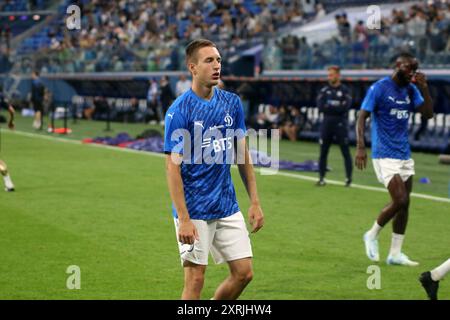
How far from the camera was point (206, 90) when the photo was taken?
674 cm

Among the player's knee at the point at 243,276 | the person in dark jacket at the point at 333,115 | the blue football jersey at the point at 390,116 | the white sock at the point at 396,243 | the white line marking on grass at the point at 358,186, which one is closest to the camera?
the player's knee at the point at 243,276

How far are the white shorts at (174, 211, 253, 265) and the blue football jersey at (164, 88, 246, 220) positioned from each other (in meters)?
0.06

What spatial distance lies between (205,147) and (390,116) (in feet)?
14.4

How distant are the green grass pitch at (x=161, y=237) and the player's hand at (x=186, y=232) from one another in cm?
238

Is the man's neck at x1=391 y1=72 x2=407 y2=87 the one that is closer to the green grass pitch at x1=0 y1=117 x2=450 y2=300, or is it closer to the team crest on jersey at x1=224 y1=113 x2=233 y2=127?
the green grass pitch at x1=0 y1=117 x2=450 y2=300

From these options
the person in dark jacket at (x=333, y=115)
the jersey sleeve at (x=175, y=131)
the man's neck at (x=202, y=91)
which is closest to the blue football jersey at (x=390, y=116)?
the man's neck at (x=202, y=91)

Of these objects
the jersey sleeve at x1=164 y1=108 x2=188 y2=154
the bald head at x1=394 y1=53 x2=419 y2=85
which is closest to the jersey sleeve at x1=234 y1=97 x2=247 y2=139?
the jersey sleeve at x1=164 y1=108 x2=188 y2=154

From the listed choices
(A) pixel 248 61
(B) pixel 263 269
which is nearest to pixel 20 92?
(A) pixel 248 61

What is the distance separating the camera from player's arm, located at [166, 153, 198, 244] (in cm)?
644

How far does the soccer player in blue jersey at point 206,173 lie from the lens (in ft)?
21.6

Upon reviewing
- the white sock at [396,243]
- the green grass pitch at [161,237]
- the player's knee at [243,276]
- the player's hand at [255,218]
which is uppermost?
the player's hand at [255,218]

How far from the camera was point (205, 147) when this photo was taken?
265 inches

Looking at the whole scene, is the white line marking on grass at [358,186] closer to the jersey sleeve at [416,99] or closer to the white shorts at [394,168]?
the jersey sleeve at [416,99]
